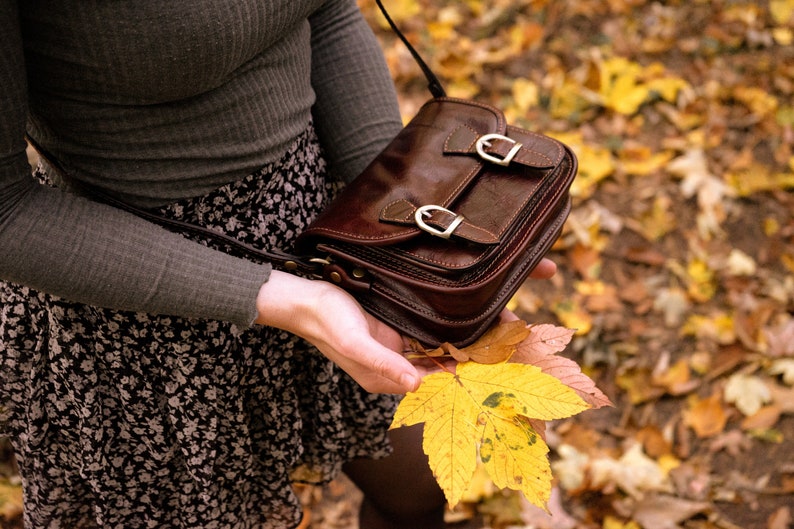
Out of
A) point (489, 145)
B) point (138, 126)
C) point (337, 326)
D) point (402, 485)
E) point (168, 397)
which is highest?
point (138, 126)

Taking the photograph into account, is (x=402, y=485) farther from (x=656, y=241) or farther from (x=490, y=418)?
(x=656, y=241)

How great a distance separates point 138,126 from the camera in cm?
100

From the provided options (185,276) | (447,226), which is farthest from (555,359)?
(185,276)

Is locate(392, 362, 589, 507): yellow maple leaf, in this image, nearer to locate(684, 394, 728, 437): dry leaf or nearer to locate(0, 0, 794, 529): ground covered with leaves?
locate(0, 0, 794, 529): ground covered with leaves

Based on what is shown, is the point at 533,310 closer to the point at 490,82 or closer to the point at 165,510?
the point at 490,82

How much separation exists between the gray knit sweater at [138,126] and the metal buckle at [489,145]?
343mm

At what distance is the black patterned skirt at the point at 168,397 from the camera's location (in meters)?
1.14

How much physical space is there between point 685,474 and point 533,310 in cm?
82

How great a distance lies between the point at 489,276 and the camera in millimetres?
1057

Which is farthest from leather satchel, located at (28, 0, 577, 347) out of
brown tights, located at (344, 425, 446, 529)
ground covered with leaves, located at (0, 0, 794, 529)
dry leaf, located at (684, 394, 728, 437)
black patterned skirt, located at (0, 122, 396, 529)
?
dry leaf, located at (684, 394, 728, 437)

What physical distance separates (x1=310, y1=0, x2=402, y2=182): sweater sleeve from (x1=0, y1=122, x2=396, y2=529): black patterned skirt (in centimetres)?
7

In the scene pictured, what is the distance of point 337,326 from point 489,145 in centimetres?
45

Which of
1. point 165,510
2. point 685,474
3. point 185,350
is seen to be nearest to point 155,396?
point 185,350

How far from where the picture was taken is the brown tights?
1.48m
